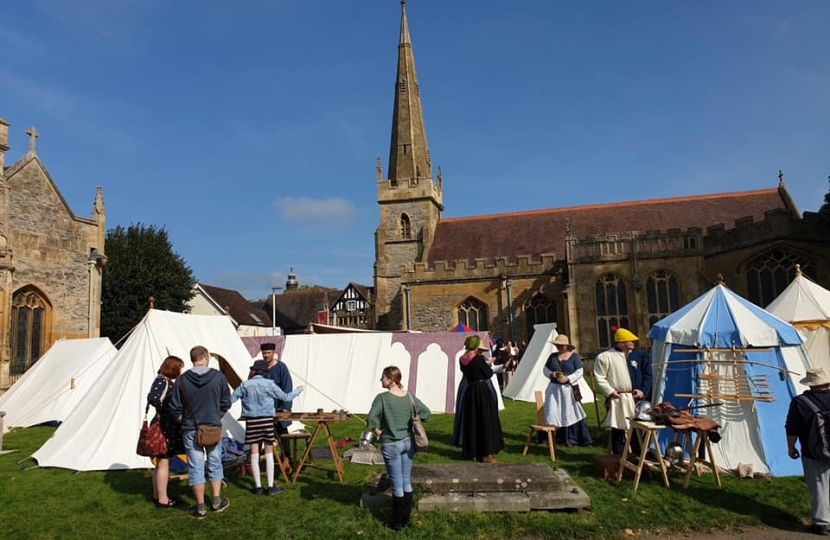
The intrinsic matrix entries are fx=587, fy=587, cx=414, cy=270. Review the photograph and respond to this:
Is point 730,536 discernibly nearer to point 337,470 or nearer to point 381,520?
→ point 381,520

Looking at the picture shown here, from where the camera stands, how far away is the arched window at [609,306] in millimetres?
25031

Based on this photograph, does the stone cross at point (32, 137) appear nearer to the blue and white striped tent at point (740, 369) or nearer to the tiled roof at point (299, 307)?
the blue and white striped tent at point (740, 369)

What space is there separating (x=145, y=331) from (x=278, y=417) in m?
3.40

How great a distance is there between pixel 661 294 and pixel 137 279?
80.2 ft

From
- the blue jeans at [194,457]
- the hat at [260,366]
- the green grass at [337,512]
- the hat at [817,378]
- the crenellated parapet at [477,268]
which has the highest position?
the crenellated parapet at [477,268]

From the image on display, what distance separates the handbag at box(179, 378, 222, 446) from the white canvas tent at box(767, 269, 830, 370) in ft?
32.8

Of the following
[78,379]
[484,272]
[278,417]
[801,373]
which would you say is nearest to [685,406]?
[801,373]

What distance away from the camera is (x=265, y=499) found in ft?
21.4

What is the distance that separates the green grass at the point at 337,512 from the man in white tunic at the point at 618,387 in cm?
73

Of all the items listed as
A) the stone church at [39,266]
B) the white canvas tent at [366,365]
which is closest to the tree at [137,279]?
the stone church at [39,266]

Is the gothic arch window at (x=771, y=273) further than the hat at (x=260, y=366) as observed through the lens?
Yes

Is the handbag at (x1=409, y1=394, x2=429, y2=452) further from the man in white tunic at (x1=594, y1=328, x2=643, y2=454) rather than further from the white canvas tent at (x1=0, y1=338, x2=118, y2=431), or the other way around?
the white canvas tent at (x1=0, y1=338, x2=118, y2=431)

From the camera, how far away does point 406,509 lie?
17.8 ft

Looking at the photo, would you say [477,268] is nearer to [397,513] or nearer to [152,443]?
[152,443]
